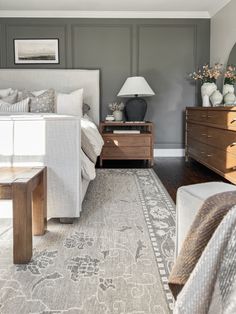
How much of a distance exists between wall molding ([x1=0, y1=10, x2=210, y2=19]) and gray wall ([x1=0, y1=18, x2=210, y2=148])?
60 millimetres

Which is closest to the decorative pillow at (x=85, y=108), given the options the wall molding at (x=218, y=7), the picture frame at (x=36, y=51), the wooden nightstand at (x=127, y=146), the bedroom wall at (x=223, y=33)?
the wooden nightstand at (x=127, y=146)

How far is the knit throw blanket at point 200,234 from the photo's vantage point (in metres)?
0.65

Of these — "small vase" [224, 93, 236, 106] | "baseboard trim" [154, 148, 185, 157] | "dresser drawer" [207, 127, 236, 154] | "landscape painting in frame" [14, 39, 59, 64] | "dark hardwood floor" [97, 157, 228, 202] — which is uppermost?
"landscape painting in frame" [14, 39, 59, 64]

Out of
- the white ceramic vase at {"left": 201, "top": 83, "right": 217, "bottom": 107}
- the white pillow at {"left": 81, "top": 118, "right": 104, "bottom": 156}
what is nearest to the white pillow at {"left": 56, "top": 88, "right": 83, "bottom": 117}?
the white pillow at {"left": 81, "top": 118, "right": 104, "bottom": 156}

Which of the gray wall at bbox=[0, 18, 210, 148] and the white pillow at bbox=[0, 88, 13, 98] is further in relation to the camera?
the gray wall at bbox=[0, 18, 210, 148]

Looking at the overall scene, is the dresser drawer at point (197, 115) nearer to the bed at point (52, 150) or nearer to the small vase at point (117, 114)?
the small vase at point (117, 114)

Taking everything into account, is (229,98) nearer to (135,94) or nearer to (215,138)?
(215,138)

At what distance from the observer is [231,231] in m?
0.61

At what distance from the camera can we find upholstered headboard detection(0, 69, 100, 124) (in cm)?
493

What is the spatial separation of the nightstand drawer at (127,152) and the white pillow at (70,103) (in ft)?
2.14

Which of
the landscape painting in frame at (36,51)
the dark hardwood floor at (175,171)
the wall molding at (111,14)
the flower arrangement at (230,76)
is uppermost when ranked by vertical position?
the wall molding at (111,14)

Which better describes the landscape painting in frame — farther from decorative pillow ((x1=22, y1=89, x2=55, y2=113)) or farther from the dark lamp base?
the dark lamp base

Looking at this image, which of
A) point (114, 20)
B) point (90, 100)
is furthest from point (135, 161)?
point (114, 20)

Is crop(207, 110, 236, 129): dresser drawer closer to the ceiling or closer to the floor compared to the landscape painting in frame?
closer to the floor
